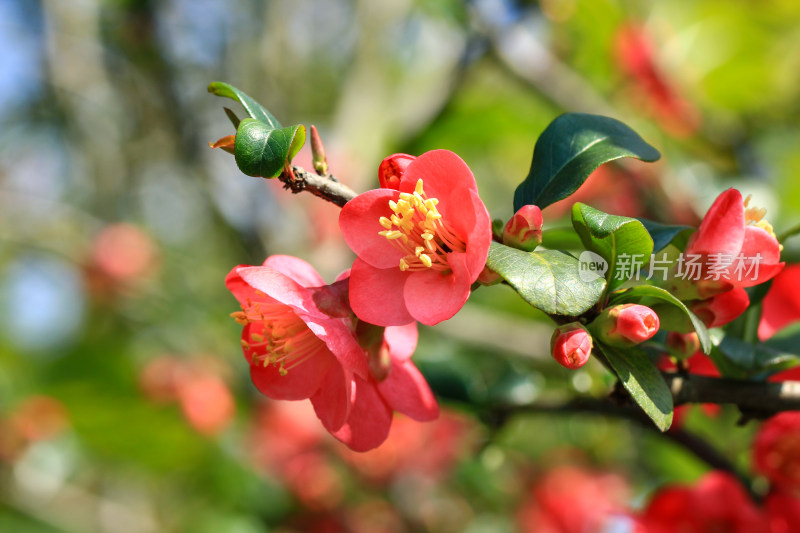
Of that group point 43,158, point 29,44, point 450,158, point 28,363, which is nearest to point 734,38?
point 450,158

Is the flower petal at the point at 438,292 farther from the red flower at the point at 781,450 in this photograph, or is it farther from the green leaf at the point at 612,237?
the red flower at the point at 781,450

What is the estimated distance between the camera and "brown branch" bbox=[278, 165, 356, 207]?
545 millimetres

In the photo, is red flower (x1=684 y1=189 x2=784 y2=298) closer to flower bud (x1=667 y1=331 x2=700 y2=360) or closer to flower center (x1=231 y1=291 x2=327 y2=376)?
flower bud (x1=667 y1=331 x2=700 y2=360)

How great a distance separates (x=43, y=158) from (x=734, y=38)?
3693 millimetres

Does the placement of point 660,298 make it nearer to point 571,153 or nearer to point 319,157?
point 571,153

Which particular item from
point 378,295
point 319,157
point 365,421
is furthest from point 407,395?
point 319,157

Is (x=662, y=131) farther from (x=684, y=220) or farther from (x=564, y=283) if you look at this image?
(x=564, y=283)

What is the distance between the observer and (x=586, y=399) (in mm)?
846

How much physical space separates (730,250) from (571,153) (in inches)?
6.4

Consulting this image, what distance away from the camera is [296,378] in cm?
67

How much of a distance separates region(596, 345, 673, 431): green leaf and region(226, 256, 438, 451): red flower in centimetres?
21

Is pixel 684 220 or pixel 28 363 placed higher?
pixel 684 220

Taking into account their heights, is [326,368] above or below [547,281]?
below

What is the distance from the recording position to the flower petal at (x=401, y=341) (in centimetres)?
68
